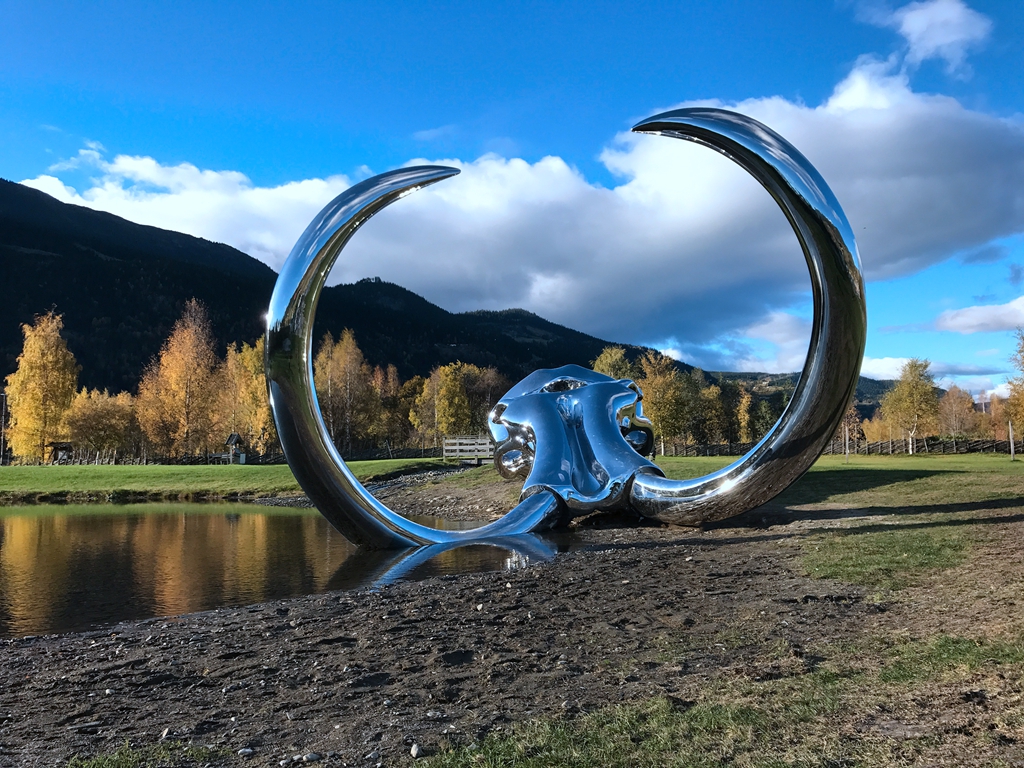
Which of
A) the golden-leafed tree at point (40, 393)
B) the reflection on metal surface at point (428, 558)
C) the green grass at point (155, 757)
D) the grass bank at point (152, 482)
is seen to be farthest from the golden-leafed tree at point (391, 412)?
the green grass at point (155, 757)

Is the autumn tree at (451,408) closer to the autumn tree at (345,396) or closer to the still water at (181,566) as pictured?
the autumn tree at (345,396)

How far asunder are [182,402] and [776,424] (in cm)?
4180

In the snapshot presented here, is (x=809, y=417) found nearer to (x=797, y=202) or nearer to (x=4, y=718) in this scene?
(x=797, y=202)

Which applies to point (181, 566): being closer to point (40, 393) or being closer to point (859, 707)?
point (859, 707)

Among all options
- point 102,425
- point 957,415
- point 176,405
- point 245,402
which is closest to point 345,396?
point 245,402

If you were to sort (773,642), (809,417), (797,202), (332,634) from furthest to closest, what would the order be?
(809,417) → (797,202) → (332,634) → (773,642)

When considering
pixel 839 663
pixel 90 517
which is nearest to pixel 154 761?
pixel 839 663

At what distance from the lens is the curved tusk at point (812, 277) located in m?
8.27

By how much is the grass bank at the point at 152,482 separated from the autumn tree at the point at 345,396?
2397 centimetres

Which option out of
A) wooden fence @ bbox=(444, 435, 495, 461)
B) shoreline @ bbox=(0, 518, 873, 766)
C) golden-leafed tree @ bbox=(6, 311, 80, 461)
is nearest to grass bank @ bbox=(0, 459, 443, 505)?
wooden fence @ bbox=(444, 435, 495, 461)

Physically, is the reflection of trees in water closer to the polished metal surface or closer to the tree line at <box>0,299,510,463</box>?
the polished metal surface

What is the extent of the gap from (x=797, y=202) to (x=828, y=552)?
416cm

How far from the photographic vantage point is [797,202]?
8.32m

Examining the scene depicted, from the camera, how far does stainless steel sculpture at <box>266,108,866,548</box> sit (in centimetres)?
836
